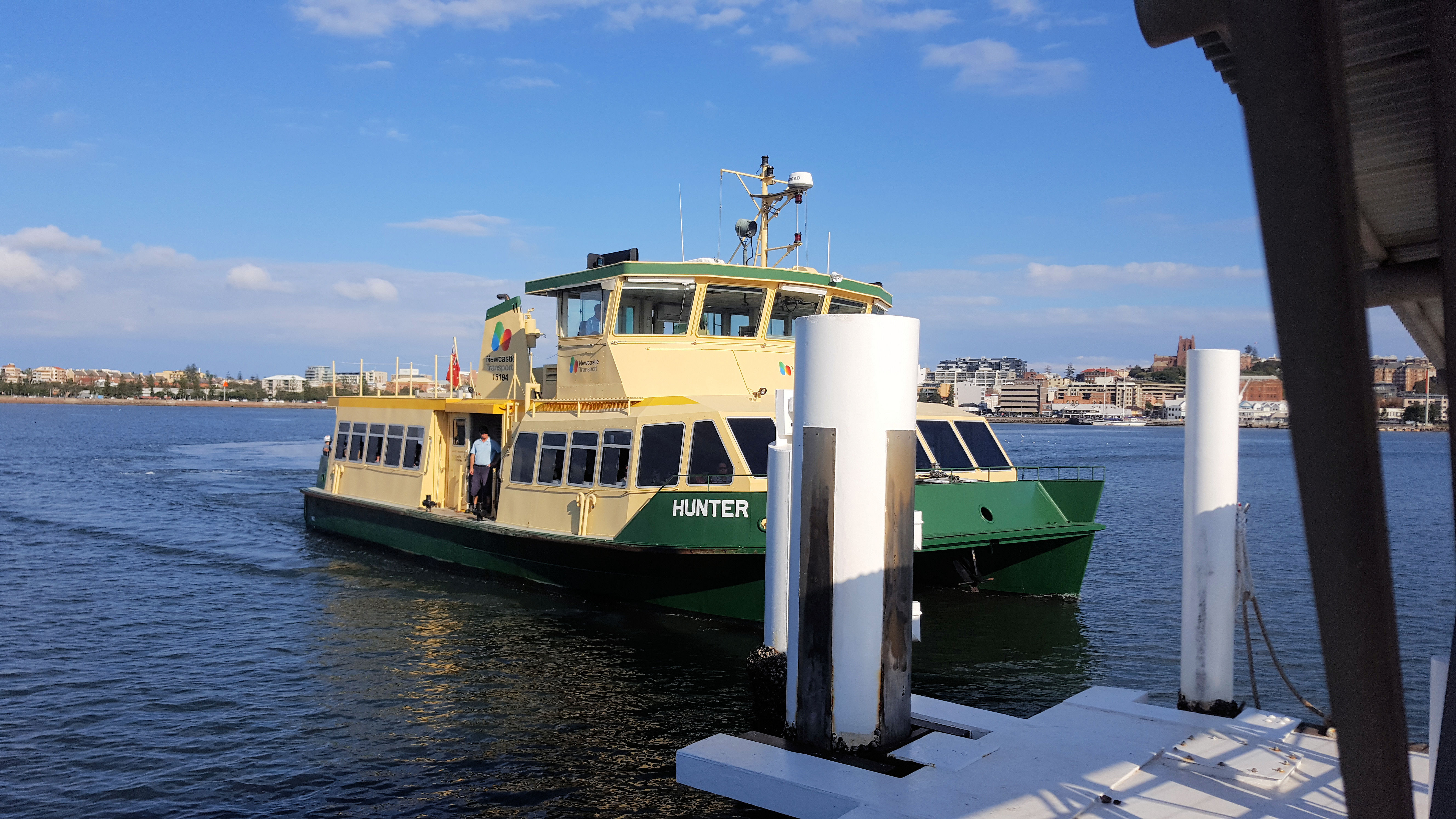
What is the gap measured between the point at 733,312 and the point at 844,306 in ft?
5.40

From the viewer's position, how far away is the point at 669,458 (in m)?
11.7

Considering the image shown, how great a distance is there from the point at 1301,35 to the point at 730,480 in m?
9.80

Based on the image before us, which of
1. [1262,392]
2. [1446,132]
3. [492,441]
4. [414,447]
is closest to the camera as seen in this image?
[1446,132]

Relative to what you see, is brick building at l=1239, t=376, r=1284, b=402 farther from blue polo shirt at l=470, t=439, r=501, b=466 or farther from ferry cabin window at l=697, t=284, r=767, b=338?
blue polo shirt at l=470, t=439, r=501, b=466

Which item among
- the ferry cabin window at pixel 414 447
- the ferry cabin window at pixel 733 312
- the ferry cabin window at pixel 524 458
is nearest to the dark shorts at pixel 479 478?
the ferry cabin window at pixel 524 458

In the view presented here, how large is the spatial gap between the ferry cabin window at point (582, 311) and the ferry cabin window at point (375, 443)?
5.00 meters

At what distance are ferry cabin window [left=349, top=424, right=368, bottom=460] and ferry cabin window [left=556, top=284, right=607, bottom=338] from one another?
18.9 feet

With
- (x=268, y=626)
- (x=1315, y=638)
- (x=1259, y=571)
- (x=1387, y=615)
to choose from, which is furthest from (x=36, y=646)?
(x=1259, y=571)

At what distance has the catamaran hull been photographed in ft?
36.8

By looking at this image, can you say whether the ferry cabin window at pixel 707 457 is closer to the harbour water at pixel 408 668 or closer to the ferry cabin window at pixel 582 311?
the harbour water at pixel 408 668

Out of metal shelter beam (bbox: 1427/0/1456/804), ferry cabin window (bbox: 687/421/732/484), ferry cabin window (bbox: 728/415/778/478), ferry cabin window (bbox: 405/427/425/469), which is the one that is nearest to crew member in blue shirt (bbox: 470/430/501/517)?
ferry cabin window (bbox: 405/427/425/469)

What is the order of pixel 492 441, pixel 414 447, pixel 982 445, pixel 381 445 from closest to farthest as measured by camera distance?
pixel 982 445 < pixel 492 441 < pixel 414 447 < pixel 381 445

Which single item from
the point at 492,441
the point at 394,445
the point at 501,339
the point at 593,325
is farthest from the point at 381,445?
the point at 593,325

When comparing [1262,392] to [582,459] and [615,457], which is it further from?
[615,457]
